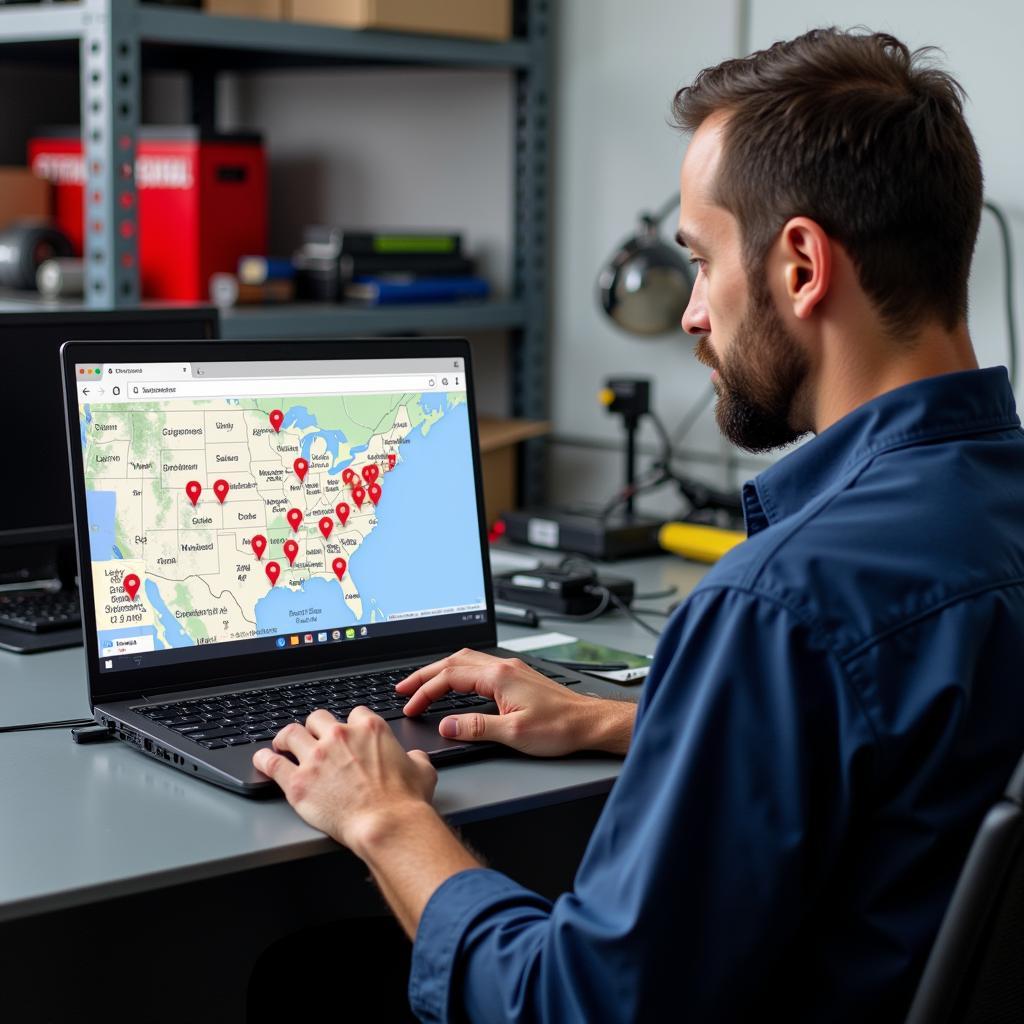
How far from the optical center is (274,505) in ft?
4.26

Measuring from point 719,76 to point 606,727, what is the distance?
51cm

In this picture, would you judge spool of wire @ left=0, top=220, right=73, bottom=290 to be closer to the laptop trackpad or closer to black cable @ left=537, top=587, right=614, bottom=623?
black cable @ left=537, top=587, right=614, bottom=623

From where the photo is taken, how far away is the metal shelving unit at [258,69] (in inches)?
76.2

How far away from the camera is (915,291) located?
915 mm

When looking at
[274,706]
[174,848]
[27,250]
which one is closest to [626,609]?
[274,706]

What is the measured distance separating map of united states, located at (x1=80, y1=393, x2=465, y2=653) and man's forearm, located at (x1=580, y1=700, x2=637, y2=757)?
250 mm

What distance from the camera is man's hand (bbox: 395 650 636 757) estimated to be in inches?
46.1

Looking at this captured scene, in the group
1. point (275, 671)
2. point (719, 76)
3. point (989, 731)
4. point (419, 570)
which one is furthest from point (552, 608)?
point (989, 731)

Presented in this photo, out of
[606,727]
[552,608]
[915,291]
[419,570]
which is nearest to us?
[915,291]

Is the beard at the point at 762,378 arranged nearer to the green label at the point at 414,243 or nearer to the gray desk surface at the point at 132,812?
the gray desk surface at the point at 132,812

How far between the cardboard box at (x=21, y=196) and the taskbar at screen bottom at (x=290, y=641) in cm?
157

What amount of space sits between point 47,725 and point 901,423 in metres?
0.76

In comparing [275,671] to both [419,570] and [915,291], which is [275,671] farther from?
[915,291]

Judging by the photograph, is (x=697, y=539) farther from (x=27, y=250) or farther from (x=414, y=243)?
(x=27, y=250)
